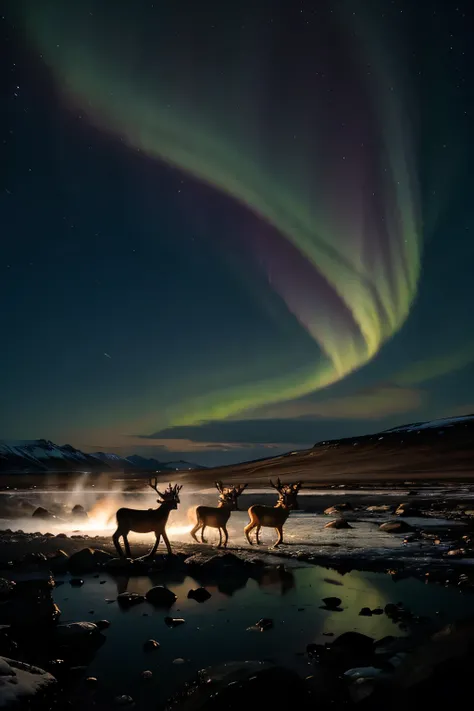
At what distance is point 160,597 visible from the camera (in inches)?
415

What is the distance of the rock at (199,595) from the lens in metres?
10.8

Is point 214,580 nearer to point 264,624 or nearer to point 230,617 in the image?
point 230,617

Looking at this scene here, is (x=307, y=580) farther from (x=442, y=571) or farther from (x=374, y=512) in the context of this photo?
(x=374, y=512)

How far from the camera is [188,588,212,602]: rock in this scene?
10789 mm

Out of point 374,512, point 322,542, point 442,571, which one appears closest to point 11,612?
point 442,571

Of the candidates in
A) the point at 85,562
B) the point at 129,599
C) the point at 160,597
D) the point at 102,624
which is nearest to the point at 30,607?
the point at 102,624

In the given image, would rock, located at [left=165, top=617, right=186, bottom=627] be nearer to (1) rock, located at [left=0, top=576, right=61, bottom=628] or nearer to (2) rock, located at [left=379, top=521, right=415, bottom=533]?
(1) rock, located at [left=0, top=576, right=61, bottom=628]

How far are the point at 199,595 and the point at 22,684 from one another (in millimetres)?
5395

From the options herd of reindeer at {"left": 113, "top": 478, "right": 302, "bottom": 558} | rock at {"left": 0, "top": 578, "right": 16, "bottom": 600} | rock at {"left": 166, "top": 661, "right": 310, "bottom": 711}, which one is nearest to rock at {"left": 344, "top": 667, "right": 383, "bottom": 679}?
rock at {"left": 166, "top": 661, "right": 310, "bottom": 711}

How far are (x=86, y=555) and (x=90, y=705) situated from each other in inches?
349

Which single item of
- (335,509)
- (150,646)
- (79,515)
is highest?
(150,646)

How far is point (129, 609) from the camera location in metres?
10.1

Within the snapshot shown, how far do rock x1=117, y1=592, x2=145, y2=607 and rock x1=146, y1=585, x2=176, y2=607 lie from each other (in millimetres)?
194

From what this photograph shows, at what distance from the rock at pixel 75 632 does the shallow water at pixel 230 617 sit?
346mm
